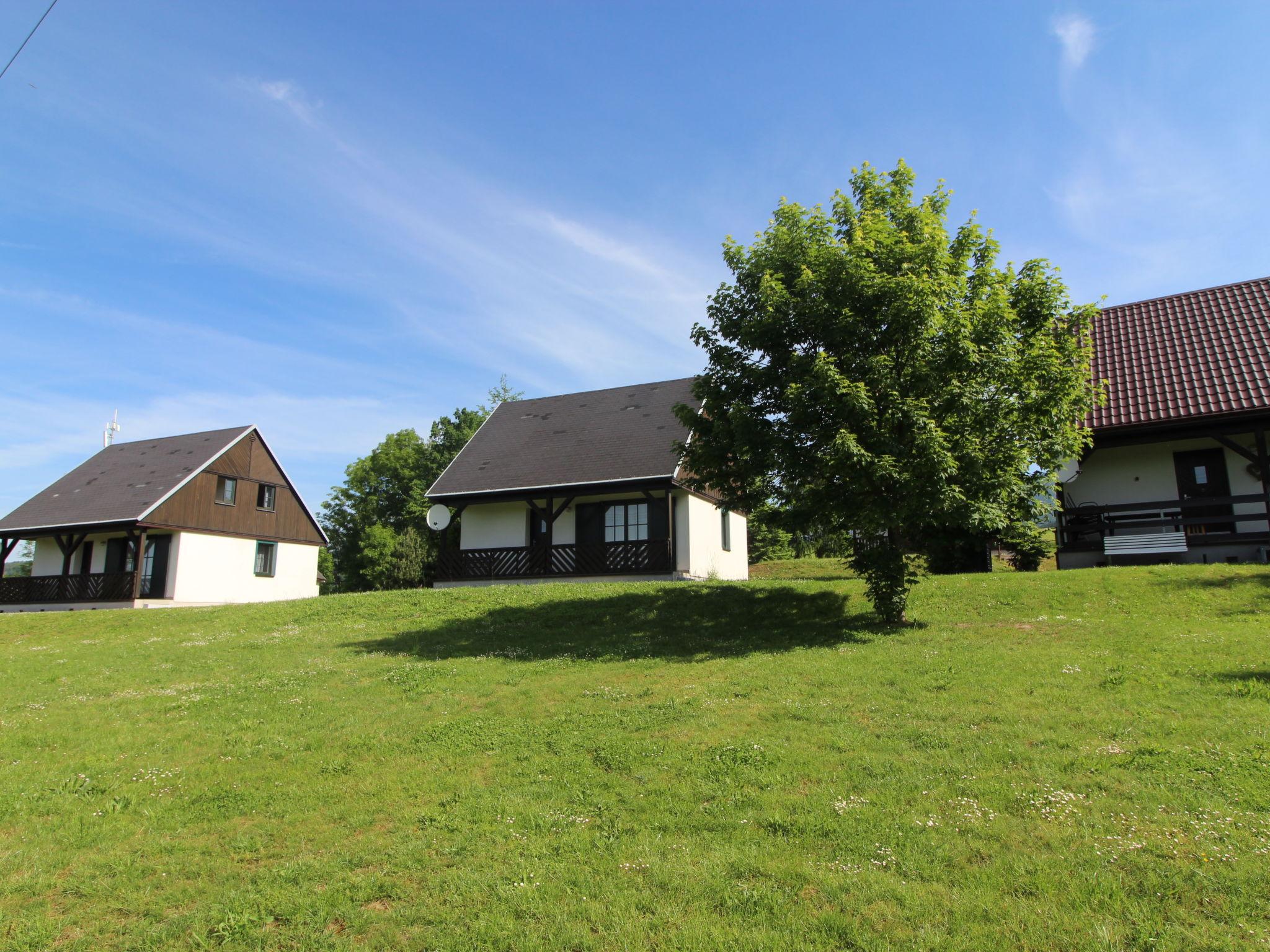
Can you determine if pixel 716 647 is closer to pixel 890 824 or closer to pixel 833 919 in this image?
pixel 890 824

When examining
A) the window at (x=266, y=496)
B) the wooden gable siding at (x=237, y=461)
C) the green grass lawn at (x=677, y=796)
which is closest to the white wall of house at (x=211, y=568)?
the window at (x=266, y=496)

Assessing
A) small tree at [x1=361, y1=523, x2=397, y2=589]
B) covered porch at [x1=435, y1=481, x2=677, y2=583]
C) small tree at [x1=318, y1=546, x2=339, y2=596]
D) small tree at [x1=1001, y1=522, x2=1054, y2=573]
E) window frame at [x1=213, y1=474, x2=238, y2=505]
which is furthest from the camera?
small tree at [x1=318, y1=546, x2=339, y2=596]

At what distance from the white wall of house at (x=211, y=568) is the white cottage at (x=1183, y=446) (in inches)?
1027

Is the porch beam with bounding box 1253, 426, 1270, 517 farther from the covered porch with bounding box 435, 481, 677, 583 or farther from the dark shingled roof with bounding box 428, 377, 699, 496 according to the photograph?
the covered porch with bounding box 435, 481, 677, 583

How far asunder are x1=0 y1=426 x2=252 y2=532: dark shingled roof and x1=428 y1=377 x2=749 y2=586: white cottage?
12565 millimetres

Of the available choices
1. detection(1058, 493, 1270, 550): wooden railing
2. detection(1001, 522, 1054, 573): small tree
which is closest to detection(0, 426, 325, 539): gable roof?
detection(1001, 522, 1054, 573): small tree

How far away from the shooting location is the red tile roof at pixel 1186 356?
17109 millimetres

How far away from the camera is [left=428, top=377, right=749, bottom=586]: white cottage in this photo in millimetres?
23719

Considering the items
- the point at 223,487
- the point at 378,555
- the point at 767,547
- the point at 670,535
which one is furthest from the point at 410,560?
the point at 670,535

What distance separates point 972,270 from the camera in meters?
13.0

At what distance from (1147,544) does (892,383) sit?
9.97 meters

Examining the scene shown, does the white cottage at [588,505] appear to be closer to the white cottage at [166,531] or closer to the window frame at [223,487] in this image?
the white cottage at [166,531]

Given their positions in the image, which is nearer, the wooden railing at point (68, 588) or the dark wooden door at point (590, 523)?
the dark wooden door at point (590, 523)

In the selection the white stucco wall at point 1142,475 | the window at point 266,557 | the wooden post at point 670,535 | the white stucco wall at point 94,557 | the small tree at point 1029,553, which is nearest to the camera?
the white stucco wall at point 1142,475
